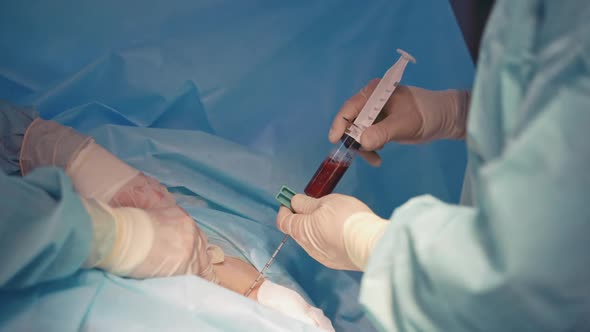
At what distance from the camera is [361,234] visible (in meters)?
0.84

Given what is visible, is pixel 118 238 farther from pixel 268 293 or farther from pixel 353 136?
pixel 353 136

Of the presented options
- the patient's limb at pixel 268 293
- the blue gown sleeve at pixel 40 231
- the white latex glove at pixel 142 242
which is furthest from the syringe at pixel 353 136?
the blue gown sleeve at pixel 40 231

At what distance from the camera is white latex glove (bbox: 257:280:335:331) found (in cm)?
102

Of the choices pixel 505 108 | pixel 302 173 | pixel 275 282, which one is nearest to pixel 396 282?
pixel 505 108

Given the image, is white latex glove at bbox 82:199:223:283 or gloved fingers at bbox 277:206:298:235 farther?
gloved fingers at bbox 277:206:298:235

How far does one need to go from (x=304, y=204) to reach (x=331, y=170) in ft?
0.50

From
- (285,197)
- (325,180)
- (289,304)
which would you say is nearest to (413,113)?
(325,180)

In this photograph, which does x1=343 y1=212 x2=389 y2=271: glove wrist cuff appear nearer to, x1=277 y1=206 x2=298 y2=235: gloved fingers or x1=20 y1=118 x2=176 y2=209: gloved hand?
x1=277 y1=206 x2=298 y2=235: gloved fingers

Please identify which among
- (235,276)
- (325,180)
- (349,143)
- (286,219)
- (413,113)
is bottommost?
(235,276)

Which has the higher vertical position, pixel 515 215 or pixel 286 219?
pixel 515 215

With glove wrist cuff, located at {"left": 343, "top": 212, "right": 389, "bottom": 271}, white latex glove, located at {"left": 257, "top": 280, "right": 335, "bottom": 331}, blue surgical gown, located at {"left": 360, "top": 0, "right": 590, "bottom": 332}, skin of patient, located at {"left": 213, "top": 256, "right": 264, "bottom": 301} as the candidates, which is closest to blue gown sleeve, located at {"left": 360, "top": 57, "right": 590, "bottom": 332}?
blue surgical gown, located at {"left": 360, "top": 0, "right": 590, "bottom": 332}

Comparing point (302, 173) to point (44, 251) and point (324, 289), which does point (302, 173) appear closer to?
point (324, 289)

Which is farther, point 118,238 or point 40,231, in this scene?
point 118,238

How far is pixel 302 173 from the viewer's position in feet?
4.98
